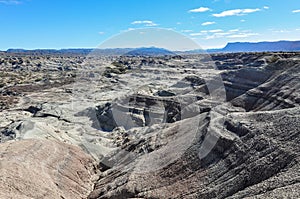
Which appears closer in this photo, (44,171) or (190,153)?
(44,171)

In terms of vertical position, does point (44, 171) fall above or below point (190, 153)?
below

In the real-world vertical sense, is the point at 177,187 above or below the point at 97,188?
above

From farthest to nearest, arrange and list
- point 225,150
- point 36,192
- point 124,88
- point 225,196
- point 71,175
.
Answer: point 124,88 < point 71,175 < point 225,150 < point 36,192 < point 225,196

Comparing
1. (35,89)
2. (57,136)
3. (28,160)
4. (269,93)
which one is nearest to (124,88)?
(35,89)

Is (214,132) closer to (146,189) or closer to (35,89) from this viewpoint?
(146,189)

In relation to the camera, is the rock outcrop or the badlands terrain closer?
the badlands terrain

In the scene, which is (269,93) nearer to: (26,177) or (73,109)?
(26,177)

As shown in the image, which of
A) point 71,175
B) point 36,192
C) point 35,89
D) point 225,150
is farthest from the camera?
point 35,89

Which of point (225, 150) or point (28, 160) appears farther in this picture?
point (28, 160)

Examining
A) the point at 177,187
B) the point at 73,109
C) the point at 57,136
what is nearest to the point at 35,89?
the point at 73,109

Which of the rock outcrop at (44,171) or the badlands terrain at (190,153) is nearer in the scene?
the badlands terrain at (190,153)
